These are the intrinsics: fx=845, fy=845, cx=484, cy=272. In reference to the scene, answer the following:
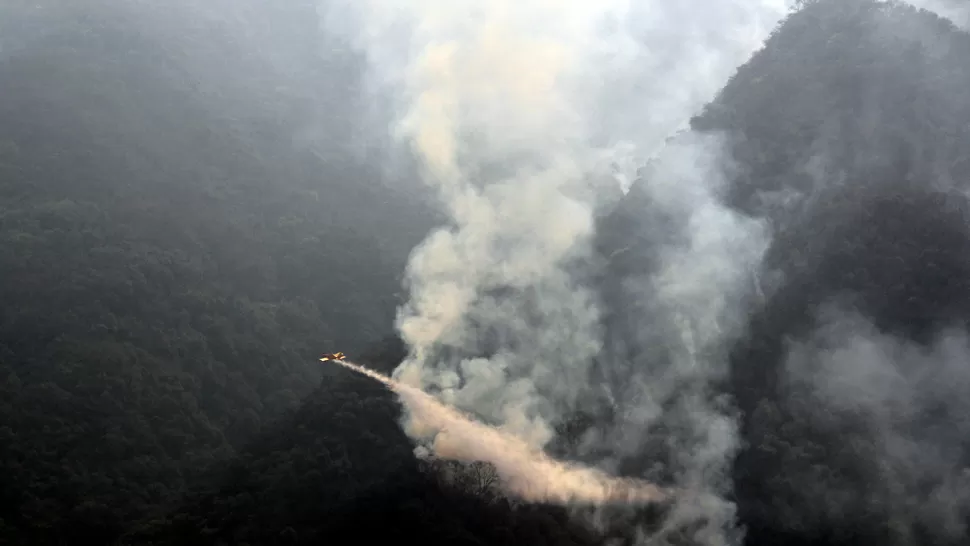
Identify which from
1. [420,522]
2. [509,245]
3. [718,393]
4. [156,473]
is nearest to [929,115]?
[718,393]

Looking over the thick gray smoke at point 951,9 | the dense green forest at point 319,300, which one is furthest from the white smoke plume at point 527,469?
the thick gray smoke at point 951,9

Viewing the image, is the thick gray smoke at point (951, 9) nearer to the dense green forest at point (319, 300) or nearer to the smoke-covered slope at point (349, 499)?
the dense green forest at point (319, 300)

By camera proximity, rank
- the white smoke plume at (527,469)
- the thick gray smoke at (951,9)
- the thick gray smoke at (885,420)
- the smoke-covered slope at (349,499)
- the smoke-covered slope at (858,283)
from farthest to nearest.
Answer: the thick gray smoke at (951,9) → the white smoke plume at (527,469) → the smoke-covered slope at (349,499) → the smoke-covered slope at (858,283) → the thick gray smoke at (885,420)

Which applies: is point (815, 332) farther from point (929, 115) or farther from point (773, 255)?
point (929, 115)

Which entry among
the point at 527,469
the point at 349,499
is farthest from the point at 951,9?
the point at 349,499

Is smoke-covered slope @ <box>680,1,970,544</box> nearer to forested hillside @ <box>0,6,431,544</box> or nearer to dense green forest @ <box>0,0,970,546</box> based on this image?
dense green forest @ <box>0,0,970,546</box>

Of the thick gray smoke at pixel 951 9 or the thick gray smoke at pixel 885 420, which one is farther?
the thick gray smoke at pixel 951 9

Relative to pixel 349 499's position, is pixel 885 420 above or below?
above

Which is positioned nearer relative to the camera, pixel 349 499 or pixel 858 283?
pixel 858 283

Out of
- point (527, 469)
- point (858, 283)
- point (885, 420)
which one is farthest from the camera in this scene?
point (858, 283)

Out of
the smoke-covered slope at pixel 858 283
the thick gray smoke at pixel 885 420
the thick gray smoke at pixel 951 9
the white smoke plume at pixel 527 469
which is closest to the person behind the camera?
the thick gray smoke at pixel 885 420

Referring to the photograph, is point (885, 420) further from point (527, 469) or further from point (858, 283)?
point (527, 469)
